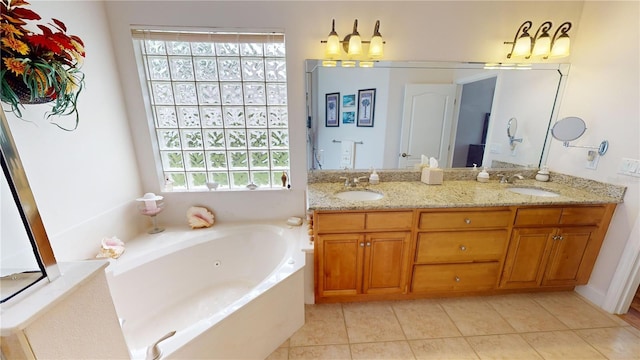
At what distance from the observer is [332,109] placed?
1.97 m

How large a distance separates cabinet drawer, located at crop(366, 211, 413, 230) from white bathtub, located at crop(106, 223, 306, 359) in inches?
21.0

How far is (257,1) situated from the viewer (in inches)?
66.7

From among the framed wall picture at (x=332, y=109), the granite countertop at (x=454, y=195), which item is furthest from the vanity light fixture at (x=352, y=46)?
→ the granite countertop at (x=454, y=195)

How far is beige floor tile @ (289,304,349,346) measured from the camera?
4.91ft

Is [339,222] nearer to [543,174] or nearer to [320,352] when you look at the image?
[320,352]

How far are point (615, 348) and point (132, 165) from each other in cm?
353

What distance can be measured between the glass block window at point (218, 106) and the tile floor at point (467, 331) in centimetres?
123

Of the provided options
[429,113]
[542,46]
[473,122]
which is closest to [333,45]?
[429,113]

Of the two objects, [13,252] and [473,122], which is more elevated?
[473,122]

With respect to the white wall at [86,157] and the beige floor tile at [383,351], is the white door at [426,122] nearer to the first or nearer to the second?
the beige floor tile at [383,351]

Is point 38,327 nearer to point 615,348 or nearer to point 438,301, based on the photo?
point 438,301

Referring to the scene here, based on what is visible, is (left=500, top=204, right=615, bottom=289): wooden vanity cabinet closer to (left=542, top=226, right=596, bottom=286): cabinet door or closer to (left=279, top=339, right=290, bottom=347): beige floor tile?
(left=542, top=226, right=596, bottom=286): cabinet door

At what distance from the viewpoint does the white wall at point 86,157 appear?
1256 mm

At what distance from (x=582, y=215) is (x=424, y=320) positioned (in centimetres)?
133
